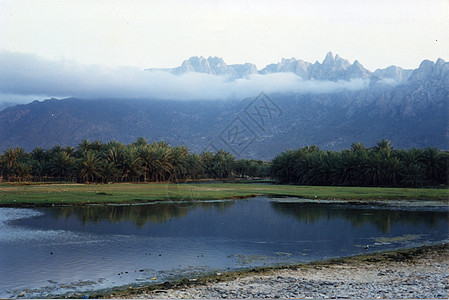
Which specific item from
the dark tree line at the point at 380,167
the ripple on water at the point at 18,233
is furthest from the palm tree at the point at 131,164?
the ripple on water at the point at 18,233

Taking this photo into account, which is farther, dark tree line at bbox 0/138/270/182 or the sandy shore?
dark tree line at bbox 0/138/270/182

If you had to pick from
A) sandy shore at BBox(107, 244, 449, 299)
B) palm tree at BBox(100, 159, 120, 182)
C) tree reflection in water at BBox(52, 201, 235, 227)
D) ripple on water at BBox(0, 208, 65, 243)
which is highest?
palm tree at BBox(100, 159, 120, 182)

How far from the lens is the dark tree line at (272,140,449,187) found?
83875 mm

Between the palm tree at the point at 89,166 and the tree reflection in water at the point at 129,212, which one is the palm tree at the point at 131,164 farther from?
the tree reflection in water at the point at 129,212

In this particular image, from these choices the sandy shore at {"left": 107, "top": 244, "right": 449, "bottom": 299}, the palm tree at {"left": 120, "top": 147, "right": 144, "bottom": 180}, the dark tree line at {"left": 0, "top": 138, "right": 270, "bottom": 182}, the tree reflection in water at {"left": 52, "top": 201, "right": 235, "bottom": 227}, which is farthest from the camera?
the palm tree at {"left": 120, "top": 147, "right": 144, "bottom": 180}

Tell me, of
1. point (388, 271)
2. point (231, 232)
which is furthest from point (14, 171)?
point (388, 271)

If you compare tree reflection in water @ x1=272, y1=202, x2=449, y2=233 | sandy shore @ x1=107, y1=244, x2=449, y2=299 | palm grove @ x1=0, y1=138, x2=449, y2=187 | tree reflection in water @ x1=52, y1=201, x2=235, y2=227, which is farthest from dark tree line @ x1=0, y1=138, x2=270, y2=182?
sandy shore @ x1=107, y1=244, x2=449, y2=299

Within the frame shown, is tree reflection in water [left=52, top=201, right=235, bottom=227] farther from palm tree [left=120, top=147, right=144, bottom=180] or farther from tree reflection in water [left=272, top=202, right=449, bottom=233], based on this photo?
palm tree [left=120, top=147, right=144, bottom=180]

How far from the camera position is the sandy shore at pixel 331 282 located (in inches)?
559

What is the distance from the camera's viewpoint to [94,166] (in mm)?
82938

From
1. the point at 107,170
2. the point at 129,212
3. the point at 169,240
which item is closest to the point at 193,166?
the point at 107,170

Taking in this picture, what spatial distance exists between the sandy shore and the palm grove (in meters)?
68.4

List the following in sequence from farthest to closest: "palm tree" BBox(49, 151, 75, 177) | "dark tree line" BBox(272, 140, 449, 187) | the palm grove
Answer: "palm tree" BBox(49, 151, 75, 177)
the palm grove
"dark tree line" BBox(272, 140, 449, 187)

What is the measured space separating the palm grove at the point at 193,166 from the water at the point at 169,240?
42.1 m
